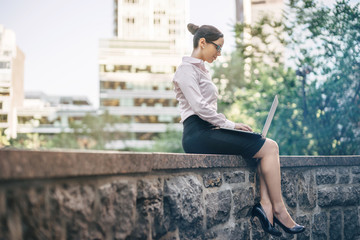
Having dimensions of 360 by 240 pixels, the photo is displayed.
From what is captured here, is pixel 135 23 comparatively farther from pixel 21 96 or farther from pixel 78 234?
pixel 78 234

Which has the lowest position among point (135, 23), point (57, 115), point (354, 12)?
point (57, 115)

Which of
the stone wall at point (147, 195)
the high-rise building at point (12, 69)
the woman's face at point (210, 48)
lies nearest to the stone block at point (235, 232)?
the stone wall at point (147, 195)

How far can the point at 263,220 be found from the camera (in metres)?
3.70

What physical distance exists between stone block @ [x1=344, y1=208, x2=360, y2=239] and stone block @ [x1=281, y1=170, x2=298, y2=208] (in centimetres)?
110

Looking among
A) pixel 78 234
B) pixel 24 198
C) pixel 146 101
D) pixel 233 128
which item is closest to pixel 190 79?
pixel 233 128

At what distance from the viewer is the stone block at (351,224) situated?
509cm

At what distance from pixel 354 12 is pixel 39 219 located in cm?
695

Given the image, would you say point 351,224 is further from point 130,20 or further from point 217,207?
point 130,20

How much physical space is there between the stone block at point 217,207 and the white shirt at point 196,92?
0.52 metres

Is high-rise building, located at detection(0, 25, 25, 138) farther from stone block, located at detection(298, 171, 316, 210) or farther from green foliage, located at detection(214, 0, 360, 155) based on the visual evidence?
stone block, located at detection(298, 171, 316, 210)

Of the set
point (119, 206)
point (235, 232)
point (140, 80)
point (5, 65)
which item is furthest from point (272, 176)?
point (140, 80)

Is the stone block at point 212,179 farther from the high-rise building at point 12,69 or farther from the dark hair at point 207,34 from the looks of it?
the high-rise building at point 12,69

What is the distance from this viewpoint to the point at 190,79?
3482 millimetres

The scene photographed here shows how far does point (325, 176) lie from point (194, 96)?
2101 millimetres
